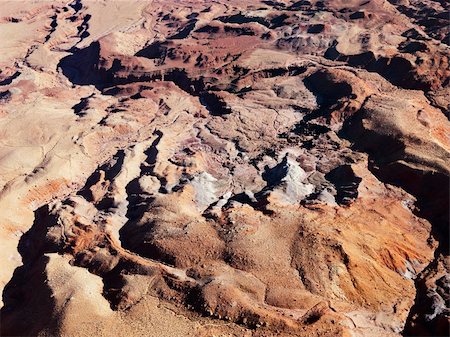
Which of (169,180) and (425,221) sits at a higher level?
(169,180)

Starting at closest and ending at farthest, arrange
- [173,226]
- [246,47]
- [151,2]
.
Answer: [173,226] < [246,47] < [151,2]

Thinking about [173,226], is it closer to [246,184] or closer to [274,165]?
[246,184]

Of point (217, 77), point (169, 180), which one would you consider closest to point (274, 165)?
point (169, 180)

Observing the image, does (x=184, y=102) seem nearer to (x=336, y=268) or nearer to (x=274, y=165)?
(x=274, y=165)

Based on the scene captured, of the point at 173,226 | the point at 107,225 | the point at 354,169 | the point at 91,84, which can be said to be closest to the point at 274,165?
the point at 354,169

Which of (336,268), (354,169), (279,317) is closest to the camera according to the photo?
(279,317)

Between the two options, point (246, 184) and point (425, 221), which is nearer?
point (425, 221)
